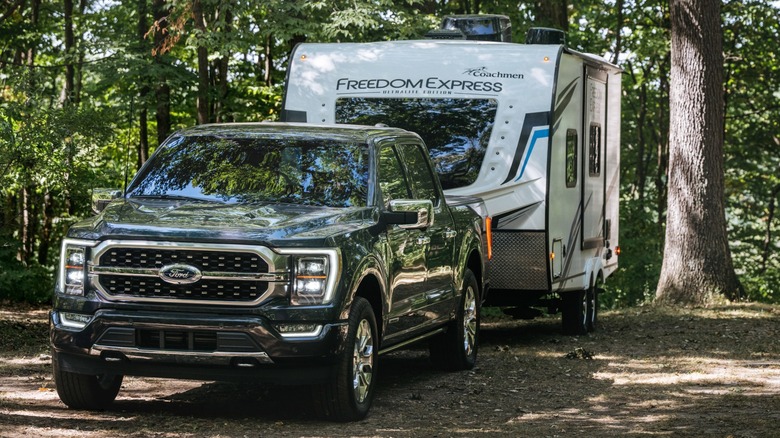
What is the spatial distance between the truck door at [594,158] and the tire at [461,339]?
344cm

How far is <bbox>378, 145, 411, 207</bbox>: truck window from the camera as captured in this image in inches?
345

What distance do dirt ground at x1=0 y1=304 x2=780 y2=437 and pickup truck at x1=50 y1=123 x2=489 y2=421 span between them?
35cm

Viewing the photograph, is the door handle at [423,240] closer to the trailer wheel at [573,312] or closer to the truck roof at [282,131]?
the truck roof at [282,131]

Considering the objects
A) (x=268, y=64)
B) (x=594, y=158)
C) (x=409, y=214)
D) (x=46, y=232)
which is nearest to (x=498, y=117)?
(x=594, y=158)

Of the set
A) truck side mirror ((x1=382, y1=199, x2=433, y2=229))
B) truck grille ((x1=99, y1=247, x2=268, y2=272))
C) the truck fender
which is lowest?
the truck fender

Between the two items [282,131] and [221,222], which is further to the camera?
[282,131]

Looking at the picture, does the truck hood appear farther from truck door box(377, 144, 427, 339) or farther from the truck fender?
truck door box(377, 144, 427, 339)

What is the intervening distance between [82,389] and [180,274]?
1.28 m

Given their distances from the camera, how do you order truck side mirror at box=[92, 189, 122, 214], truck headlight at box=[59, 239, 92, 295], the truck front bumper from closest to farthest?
1. the truck front bumper
2. truck headlight at box=[59, 239, 92, 295]
3. truck side mirror at box=[92, 189, 122, 214]

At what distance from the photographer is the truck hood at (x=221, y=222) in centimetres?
729

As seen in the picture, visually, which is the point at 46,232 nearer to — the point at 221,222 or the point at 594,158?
the point at 594,158

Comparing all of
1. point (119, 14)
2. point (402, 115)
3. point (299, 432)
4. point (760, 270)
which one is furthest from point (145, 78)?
point (760, 270)

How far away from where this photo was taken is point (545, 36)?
1364 centimetres

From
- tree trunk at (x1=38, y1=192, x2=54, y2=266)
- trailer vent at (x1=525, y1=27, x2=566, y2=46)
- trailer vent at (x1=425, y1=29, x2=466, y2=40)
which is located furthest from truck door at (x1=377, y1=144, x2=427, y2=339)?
tree trunk at (x1=38, y1=192, x2=54, y2=266)
